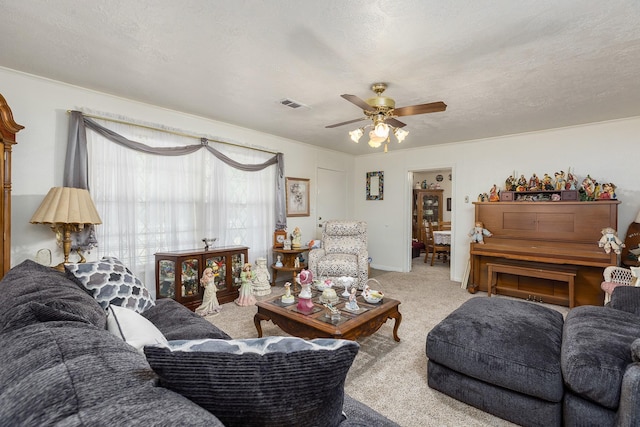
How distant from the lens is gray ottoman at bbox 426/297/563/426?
162 cm

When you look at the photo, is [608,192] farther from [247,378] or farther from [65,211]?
[65,211]

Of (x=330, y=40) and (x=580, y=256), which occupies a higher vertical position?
(x=330, y=40)

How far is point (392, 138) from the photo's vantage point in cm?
500

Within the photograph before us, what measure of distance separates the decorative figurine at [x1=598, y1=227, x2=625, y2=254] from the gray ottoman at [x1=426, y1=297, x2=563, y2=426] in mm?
2113

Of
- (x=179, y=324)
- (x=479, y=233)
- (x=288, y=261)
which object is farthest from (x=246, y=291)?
(x=479, y=233)

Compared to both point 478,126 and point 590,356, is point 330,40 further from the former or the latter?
point 478,126

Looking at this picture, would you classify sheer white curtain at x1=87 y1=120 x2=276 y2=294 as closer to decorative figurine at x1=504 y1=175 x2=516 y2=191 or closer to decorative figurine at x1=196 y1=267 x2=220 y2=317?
decorative figurine at x1=196 y1=267 x2=220 y2=317

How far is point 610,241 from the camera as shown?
3473 millimetres

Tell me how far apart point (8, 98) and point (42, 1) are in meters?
1.47

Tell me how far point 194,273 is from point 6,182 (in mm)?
1847

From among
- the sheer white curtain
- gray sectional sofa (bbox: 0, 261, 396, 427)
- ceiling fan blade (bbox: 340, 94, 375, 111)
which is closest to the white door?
the sheer white curtain

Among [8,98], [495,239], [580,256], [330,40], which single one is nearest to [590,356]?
Result: [330,40]

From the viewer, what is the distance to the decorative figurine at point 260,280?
4.18 m

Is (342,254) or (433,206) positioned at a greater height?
(433,206)
